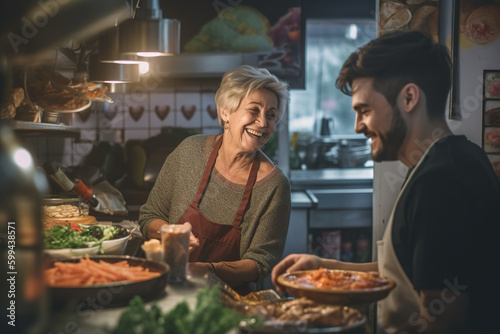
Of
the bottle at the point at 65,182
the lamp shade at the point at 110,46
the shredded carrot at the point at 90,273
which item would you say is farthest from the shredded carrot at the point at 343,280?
the bottle at the point at 65,182

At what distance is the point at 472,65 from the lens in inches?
111

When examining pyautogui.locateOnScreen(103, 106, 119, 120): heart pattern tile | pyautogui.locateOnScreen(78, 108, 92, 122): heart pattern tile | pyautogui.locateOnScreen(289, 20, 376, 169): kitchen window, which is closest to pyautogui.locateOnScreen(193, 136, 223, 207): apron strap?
pyautogui.locateOnScreen(103, 106, 119, 120): heart pattern tile

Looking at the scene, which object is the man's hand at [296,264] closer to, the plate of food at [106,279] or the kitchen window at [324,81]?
the plate of food at [106,279]

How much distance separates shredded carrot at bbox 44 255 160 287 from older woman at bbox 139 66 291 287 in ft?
2.93

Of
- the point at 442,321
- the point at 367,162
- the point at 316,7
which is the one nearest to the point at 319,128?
the point at 367,162

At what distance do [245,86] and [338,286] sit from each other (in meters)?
1.42

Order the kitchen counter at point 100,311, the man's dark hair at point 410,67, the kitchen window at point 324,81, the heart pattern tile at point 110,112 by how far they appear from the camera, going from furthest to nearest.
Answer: the kitchen window at point 324,81 → the heart pattern tile at point 110,112 → the man's dark hair at point 410,67 → the kitchen counter at point 100,311

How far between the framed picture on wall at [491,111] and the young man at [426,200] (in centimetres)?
112

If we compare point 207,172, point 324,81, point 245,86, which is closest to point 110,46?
point 245,86

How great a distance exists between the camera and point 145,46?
6.53 ft

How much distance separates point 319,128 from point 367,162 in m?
0.60

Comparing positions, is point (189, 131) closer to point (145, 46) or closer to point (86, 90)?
point (86, 90)

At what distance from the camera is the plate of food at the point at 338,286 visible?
1594mm

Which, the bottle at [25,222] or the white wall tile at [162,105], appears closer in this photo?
the bottle at [25,222]
